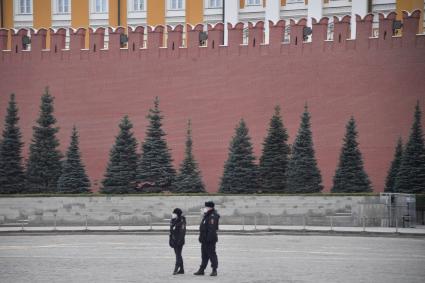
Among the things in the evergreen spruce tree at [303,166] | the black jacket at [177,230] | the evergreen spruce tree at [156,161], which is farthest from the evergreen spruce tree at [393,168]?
the black jacket at [177,230]

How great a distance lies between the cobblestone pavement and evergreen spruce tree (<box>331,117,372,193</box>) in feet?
17.6

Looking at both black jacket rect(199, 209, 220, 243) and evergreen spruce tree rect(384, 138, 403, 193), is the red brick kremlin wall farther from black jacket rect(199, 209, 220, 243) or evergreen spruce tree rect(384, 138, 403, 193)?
black jacket rect(199, 209, 220, 243)

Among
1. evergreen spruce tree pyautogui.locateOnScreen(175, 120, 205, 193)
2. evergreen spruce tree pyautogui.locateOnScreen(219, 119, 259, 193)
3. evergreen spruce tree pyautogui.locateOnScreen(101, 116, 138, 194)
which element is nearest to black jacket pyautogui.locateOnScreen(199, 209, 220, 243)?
evergreen spruce tree pyautogui.locateOnScreen(219, 119, 259, 193)

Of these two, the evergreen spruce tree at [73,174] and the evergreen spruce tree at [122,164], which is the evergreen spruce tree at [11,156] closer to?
A: the evergreen spruce tree at [73,174]

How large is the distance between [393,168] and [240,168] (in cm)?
448

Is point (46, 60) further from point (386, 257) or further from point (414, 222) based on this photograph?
point (386, 257)

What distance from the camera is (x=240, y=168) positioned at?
89.7 feet

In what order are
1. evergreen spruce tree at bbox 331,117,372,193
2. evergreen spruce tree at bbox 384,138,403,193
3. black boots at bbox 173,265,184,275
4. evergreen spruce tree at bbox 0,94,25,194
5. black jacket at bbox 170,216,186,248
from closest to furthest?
1. black boots at bbox 173,265,184,275
2. black jacket at bbox 170,216,186,248
3. evergreen spruce tree at bbox 331,117,372,193
4. evergreen spruce tree at bbox 384,138,403,193
5. evergreen spruce tree at bbox 0,94,25,194

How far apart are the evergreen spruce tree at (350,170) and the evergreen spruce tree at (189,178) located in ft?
13.2

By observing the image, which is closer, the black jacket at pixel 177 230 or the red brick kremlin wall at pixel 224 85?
the black jacket at pixel 177 230

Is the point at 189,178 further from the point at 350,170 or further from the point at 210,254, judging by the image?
the point at 210,254

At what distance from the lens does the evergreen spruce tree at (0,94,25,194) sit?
2847 centimetres

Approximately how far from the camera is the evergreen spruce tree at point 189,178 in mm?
27516

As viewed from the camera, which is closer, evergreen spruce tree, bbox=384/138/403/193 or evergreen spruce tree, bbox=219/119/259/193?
evergreen spruce tree, bbox=384/138/403/193
